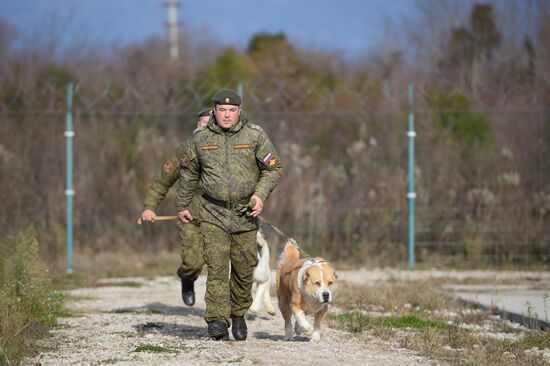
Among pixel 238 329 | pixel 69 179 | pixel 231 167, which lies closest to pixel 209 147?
pixel 231 167

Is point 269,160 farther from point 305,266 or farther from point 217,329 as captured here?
point 217,329

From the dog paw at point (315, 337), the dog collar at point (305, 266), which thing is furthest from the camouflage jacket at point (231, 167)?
the dog paw at point (315, 337)

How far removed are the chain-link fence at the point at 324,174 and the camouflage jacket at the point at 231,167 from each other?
7602 mm

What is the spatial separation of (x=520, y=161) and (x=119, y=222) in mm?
6664

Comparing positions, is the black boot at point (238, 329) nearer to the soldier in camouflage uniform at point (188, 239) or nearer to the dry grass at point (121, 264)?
the soldier in camouflage uniform at point (188, 239)

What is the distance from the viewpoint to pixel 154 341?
7762mm

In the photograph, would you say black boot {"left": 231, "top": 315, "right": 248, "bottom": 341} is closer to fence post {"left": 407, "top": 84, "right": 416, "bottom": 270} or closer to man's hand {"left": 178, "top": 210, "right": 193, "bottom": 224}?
man's hand {"left": 178, "top": 210, "right": 193, "bottom": 224}

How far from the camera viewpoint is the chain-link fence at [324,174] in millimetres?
15156

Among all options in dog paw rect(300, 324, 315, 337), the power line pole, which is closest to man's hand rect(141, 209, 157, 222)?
dog paw rect(300, 324, 315, 337)

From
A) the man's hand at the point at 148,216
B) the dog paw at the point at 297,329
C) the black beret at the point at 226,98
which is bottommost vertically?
the dog paw at the point at 297,329

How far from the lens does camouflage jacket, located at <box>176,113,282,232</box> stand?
7.61 m

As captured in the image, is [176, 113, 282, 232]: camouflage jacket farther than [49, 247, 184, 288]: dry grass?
No

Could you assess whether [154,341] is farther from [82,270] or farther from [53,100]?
[53,100]

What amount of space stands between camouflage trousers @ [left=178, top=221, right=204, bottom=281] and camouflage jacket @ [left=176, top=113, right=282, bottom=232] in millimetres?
1905
